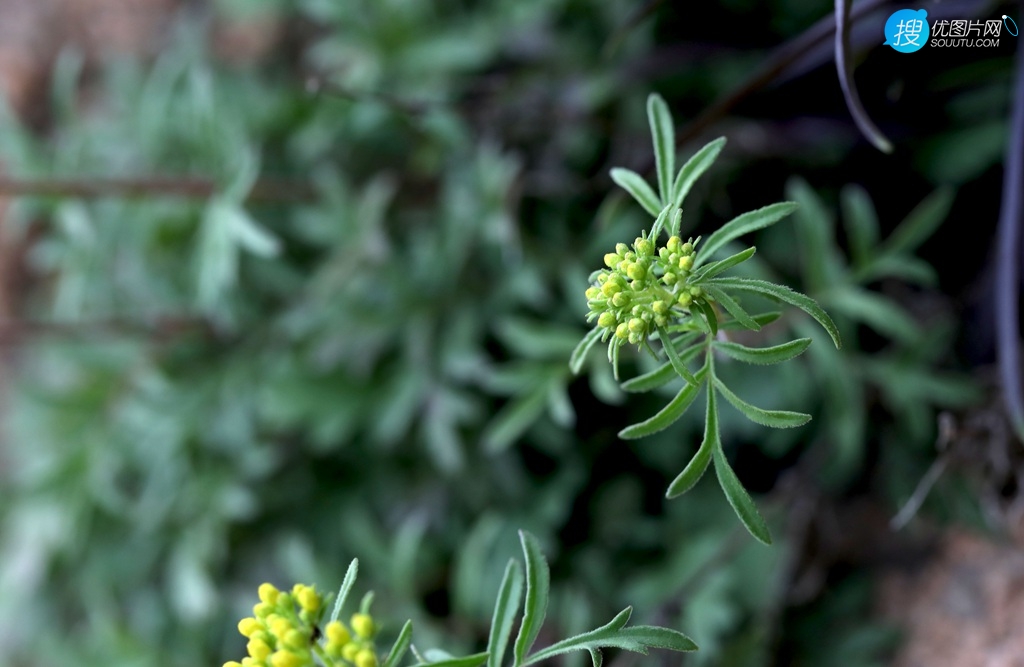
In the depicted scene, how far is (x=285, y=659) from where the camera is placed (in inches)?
23.2

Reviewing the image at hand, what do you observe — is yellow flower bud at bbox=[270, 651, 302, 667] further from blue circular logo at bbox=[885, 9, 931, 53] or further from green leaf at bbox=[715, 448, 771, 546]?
blue circular logo at bbox=[885, 9, 931, 53]

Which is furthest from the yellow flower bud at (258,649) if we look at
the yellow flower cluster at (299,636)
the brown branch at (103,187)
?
the brown branch at (103,187)

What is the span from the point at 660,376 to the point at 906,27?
57 centimetres

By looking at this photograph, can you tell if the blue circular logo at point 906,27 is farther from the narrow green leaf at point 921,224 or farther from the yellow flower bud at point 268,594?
the yellow flower bud at point 268,594

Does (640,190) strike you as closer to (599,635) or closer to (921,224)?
(599,635)

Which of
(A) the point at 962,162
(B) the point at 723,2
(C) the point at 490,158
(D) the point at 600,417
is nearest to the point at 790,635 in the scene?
(D) the point at 600,417

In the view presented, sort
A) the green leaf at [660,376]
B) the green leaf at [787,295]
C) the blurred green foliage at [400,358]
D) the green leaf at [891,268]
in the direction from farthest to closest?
1. the blurred green foliage at [400,358]
2. the green leaf at [891,268]
3. the green leaf at [660,376]
4. the green leaf at [787,295]

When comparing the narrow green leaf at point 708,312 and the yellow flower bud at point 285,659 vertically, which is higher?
the narrow green leaf at point 708,312

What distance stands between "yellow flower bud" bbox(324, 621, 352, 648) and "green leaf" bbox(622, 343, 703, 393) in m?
0.28

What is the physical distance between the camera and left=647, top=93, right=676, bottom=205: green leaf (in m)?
0.72

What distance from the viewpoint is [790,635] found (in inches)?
53.5

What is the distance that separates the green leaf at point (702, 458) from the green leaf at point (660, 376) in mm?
36

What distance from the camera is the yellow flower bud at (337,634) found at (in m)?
0.59

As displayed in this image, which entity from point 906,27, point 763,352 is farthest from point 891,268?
point 763,352
